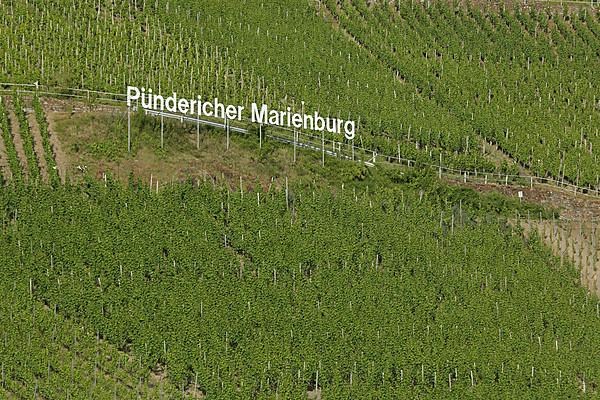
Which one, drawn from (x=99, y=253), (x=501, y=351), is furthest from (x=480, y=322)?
(x=99, y=253)

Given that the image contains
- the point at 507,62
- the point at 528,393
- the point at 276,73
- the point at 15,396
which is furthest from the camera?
the point at 507,62

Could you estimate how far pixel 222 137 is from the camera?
105000 mm

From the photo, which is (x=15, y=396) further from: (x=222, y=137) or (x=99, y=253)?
(x=222, y=137)

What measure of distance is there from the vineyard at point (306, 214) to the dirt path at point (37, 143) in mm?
158

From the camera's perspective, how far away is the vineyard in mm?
85312

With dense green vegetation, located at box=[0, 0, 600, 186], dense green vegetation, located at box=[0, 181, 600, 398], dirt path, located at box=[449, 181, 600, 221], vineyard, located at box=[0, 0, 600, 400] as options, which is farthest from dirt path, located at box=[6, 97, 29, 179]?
dirt path, located at box=[449, 181, 600, 221]

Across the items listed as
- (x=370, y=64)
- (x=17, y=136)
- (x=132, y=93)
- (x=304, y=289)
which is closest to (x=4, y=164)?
(x=17, y=136)

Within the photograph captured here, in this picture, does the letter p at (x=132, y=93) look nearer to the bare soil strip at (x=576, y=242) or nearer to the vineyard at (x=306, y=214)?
the vineyard at (x=306, y=214)

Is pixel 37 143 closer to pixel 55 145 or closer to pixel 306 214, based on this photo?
pixel 55 145

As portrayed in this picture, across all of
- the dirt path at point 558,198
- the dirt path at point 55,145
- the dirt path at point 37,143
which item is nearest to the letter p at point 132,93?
the dirt path at point 55,145

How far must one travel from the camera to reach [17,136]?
101188 mm

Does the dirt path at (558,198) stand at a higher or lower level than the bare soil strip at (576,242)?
higher

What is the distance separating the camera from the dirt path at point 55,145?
99000mm

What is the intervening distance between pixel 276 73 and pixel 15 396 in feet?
130
